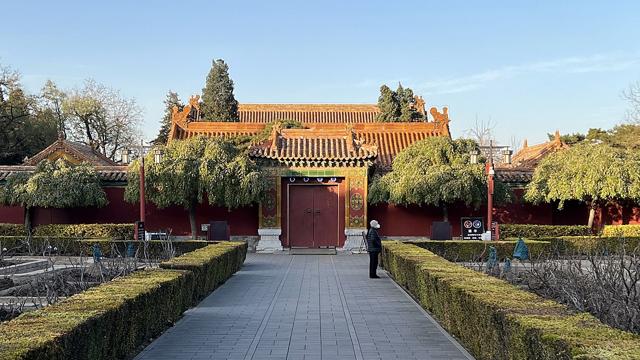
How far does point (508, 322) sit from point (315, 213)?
1909 cm

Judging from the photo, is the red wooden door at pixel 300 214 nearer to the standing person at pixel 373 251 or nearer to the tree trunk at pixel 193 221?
the tree trunk at pixel 193 221

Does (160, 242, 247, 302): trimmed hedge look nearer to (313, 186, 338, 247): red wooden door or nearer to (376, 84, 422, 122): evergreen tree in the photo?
(313, 186, 338, 247): red wooden door

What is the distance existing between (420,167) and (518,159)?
17977 mm

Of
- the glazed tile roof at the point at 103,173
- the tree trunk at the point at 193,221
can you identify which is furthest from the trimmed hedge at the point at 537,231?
the glazed tile roof at the point at 103,173

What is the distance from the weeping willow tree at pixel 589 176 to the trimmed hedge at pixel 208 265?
1173 cm

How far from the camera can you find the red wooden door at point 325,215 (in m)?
25.1

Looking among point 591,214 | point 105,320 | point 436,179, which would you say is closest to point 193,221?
point 436,179

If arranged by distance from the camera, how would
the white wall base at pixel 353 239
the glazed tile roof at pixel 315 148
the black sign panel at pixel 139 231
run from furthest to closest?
the glazed tile roof at pixel 315 148
the white wall base at pixel 353 239
the black sign panel at pixel 139 231

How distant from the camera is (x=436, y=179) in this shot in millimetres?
23906

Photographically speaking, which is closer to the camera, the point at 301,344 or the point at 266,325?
the point at 301,344

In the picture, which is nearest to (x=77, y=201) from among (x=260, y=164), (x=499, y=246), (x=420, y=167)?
(x=260, y=164)

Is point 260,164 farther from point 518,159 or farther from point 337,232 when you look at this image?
point 518,159

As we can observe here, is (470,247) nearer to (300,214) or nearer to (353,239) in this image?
(353,239)

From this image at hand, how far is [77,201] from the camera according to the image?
24.4 metres
